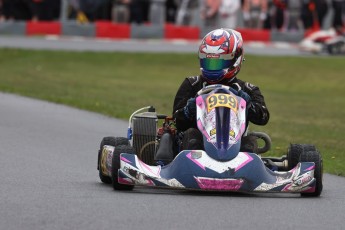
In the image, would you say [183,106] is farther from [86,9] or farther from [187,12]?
[187,12]

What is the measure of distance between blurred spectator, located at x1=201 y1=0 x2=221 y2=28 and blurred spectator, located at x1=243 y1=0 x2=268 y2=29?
0.97 metres

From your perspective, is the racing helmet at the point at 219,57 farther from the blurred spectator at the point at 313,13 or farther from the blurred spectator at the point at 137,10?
the blurred spectator at the point at 313,13

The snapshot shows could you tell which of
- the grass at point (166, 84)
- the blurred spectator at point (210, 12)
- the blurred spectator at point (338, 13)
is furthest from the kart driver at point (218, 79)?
the blurred spectator at point (338, 13)

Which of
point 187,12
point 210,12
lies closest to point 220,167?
point 210,12

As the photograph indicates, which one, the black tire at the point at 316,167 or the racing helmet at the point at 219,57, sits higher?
the racing helmet at the point at 219,57

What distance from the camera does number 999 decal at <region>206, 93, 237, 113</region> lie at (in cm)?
977

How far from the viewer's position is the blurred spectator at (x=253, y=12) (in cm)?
3275

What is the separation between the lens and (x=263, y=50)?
31812 mm

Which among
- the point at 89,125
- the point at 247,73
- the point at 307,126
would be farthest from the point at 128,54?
the point at 89,125

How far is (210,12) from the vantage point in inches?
1267

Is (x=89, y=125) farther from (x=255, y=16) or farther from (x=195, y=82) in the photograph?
(x=255, y=16)

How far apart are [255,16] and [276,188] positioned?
23.6 metres

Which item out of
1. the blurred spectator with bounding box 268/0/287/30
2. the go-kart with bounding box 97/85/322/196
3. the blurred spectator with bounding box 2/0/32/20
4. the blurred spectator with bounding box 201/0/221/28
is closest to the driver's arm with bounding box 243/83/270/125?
the go-kart with bounding box 97/85/322/196

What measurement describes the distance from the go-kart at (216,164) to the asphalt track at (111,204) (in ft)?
0.33
